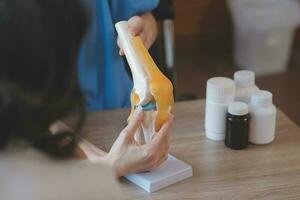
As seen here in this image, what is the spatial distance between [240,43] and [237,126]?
6.59 ft

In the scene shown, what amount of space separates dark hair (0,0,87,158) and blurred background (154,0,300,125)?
2207 mm

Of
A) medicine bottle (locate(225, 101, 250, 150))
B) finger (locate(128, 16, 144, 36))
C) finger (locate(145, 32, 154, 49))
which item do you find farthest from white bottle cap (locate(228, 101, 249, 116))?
finger (locate(145, 32, 154, 49))

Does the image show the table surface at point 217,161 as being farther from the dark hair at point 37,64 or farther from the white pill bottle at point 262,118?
the dark hair at point 37,64

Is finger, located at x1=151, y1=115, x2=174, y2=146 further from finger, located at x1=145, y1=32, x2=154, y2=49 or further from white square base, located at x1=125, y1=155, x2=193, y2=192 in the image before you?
finger, located at x1=145, y1=32, x2=154, y2=49

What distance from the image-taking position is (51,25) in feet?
2.25

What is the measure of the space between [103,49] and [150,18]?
0.16 meters

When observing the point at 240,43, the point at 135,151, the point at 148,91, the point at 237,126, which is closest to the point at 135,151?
the point at 135,151

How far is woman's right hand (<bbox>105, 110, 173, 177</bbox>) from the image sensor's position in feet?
3.76

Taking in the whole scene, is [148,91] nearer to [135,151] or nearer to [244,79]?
[135,151]

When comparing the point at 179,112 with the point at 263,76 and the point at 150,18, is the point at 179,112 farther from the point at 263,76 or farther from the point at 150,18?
the point at 263,76

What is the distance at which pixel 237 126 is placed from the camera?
1.25m

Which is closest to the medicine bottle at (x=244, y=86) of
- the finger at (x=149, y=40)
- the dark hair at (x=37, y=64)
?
the finger at (x=149, y=40)

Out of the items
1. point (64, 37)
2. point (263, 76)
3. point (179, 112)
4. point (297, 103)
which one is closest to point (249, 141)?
point (179, 112)

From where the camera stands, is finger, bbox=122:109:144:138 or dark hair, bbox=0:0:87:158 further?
finger, bbox=122:109:144:138
